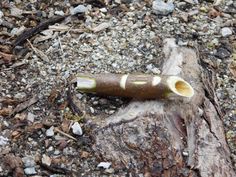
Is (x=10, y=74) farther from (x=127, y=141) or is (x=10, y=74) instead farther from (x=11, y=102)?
(x=127, y=141)

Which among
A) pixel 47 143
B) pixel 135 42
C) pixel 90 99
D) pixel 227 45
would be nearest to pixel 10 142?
pixel 47 143

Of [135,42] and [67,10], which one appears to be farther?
[67,10]

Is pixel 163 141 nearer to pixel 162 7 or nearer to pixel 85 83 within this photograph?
pixel 85 83

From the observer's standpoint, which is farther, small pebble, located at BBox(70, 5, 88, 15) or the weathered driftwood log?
small pebble, located at BBox(70, 5, 88, 15)

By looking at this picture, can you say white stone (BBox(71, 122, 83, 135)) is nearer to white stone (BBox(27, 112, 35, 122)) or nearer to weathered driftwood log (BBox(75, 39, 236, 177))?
weathered driftwood log (BBox(75, 39, 236, 177))

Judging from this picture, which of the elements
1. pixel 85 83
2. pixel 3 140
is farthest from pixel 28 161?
pixel 85 83

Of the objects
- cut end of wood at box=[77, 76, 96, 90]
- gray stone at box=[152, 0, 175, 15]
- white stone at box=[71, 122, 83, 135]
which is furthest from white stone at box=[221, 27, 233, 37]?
white stone at box=[71, 122, 83, 135]
